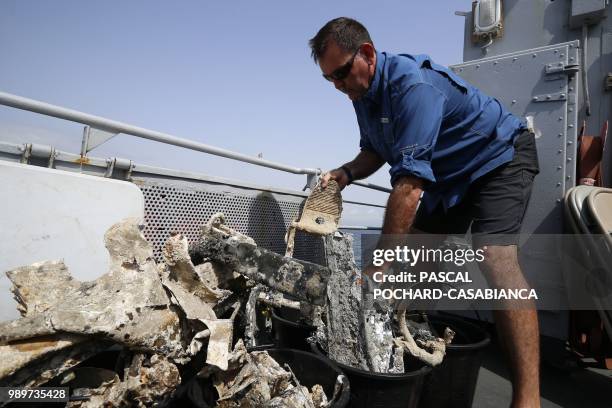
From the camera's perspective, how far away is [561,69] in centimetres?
227

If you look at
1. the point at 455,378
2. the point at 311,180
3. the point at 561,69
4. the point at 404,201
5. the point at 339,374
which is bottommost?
the point at 455,378

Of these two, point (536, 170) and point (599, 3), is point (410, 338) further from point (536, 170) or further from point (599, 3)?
point (599, 3)

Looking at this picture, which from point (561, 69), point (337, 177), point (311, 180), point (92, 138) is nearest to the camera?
point (92, 138)

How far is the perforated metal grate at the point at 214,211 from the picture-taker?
1646 mm

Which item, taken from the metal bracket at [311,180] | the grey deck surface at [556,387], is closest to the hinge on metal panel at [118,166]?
the metal bracket at [311,180]

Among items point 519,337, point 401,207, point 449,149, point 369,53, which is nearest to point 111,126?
point 369,53

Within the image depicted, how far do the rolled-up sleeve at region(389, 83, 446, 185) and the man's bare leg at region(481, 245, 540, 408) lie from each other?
1.97 feet

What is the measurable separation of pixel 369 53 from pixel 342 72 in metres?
0.15

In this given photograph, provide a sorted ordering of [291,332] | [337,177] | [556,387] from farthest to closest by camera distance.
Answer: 1. [337,177]
2. [556,387]
3. [291,332]

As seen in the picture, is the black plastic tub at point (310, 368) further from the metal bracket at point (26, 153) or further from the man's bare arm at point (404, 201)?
the metal bracket at point (26, 153)

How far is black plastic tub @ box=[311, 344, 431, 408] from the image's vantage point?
1.18m

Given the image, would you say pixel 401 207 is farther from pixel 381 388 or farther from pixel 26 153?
pixel 26 153

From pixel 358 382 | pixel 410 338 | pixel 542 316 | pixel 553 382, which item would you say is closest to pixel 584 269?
pixel 542 316

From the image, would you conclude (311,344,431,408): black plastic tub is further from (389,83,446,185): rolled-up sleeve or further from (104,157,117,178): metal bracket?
(104,157,117,178): metal bracket
